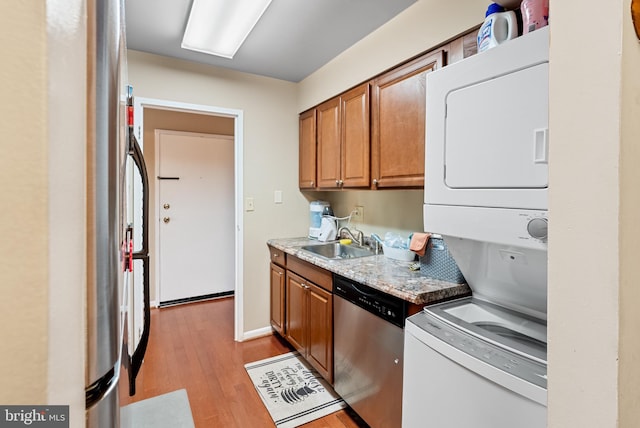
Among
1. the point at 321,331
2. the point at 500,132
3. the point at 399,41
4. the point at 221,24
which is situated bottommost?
the point at 321,331

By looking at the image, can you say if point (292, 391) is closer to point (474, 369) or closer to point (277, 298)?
point (277, 298)

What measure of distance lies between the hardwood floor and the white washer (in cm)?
91

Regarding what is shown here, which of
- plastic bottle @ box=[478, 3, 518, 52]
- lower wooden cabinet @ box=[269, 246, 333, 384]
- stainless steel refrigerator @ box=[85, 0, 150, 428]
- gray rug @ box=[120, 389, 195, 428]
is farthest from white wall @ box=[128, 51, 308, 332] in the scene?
stainless steel refrigerator @ box=[85, 0, 150, 428]

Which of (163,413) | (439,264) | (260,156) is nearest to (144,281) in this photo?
(163,413)

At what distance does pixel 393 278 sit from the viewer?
162 cm

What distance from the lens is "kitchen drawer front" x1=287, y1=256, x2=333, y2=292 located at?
6.70ft

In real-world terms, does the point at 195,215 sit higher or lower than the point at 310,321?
higher

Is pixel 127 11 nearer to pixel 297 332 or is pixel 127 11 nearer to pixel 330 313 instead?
pixel 330 313

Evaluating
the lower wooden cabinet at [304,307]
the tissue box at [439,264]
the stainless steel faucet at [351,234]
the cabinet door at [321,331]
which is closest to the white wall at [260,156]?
the lower wooden cabinet at [304,307]

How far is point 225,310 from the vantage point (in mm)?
3582

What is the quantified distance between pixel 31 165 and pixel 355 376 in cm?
187

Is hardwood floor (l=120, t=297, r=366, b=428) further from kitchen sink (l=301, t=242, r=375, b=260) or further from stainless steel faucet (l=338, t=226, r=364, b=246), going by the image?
stainless steel faucet (l=338, t=226, r=364, b=246)

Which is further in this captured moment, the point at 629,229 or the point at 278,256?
the point at 278,256

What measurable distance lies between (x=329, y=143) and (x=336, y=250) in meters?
0.93
